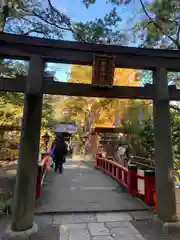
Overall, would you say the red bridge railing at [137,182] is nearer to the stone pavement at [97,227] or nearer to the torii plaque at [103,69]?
the stone pavement at [97,227]

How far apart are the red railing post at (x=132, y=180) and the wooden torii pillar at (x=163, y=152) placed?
1940 mm

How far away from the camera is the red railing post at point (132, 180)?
20.5 feet

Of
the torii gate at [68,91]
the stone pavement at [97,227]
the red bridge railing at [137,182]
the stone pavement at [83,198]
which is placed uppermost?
the torii gate at [68,91]

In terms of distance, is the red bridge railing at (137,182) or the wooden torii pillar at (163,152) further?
the red bridge railing at (137,182)

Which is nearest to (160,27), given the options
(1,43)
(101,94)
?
(101,94)

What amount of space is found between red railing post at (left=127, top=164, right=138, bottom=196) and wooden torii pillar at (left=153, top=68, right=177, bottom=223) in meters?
1.94

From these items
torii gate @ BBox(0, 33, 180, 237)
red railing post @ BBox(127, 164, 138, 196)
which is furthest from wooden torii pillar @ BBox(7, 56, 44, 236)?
red railing post @ BBox(127, 164, 138, 196)

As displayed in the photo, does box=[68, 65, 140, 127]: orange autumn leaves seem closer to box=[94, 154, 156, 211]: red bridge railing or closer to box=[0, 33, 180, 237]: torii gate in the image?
box=[94, 154, 156, 211]: red bridge railing

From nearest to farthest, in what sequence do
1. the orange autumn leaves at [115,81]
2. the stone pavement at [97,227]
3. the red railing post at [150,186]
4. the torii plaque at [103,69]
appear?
1. the stone pavement at [97,227]
2. the torii plaque at [103,69]
3. the red railing post at [150,186]
4. the orange autumn leaves at [115,81]

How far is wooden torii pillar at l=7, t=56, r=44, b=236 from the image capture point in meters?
3.74

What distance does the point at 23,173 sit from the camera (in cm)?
387

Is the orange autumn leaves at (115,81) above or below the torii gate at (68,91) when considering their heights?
above

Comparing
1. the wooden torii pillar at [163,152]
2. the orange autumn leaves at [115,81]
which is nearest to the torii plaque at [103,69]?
the wooden torii pillar at [163,152]

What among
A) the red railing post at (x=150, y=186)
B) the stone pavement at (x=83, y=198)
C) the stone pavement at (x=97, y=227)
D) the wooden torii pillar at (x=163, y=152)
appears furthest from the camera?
the red railing post at (x=150, y=186)
